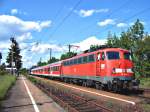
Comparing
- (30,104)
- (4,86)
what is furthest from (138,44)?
(30,104)

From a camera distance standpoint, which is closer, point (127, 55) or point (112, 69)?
point (112, 69)

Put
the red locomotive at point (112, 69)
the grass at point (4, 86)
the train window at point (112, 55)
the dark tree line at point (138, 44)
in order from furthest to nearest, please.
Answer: the dark tree line at point (138, 44), the train window at point (112, 55), the grass at point (4, 86), the red locomotive at point (112, 69)

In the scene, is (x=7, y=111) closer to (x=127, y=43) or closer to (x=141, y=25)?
(x=127, y=43)

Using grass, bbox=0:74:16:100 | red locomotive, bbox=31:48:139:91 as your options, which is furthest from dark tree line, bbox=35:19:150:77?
red locomotive, bbox=31:48:139:91

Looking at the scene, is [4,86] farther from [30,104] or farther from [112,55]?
[30,104]

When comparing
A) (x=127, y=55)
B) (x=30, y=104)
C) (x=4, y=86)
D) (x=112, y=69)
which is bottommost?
(x=30, y=104)

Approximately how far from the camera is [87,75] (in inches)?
1211

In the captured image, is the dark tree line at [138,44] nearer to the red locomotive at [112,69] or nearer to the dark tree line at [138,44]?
the dark tree line at [138,44]

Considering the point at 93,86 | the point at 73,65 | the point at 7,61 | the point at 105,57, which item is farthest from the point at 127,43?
the point at 7,61

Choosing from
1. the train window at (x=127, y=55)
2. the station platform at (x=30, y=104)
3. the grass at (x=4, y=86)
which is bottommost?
the station platform at (x=30, y=104)

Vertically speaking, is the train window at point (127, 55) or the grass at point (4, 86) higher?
the train window at point (127, 55)

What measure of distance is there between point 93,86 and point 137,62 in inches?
653

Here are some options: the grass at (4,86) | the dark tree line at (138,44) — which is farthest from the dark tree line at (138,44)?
the grass at (4,86)

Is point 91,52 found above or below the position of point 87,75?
above
